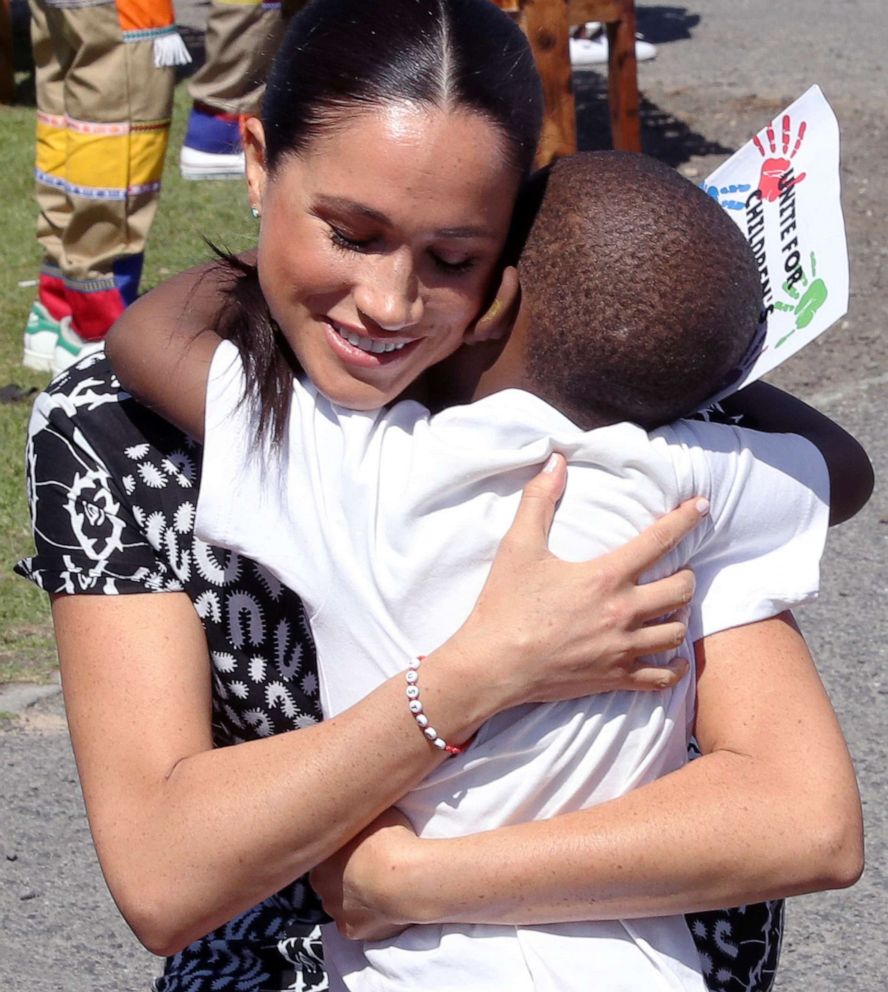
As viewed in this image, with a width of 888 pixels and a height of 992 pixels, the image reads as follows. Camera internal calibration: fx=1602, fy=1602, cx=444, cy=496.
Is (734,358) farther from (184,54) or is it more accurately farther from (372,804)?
(184,54)

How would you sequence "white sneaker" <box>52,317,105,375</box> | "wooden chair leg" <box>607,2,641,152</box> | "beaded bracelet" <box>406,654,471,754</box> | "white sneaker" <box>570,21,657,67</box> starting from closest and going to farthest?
"beaded bracelet" <box>406,654,471,754</box>, "white sneaker" <box>52,317,105,375</box>, "wooden chair leg" <box>607,2,641,152</box>, "white sneaker" <box>570,21,657,67</box>

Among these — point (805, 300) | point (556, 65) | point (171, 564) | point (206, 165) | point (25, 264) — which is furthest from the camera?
point (206, 165)

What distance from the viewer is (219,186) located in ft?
23.2

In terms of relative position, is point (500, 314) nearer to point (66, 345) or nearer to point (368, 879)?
point (368, 879)

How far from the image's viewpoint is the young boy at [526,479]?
1.59m

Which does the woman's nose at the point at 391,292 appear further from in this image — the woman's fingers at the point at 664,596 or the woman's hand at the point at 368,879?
the woman's hand at the point at 368,879

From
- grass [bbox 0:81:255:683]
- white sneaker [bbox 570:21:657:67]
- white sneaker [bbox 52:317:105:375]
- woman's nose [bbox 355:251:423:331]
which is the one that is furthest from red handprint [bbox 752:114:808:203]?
white sneaker [bbox 570:21:657:67]

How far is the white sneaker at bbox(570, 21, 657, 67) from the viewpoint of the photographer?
31.4ft

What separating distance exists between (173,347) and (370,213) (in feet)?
0.95

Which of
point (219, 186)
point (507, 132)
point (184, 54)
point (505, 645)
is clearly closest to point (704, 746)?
point (505, 645)

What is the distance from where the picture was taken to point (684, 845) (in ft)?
5.18

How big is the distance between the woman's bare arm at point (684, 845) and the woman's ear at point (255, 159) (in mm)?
700

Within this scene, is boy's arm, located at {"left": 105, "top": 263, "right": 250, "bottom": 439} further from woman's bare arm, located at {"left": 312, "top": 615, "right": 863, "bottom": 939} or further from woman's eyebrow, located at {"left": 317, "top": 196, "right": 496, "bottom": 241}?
woman's bare arm, located at {"left": 312, "top": 615, "right": 863, "bottom": 939}

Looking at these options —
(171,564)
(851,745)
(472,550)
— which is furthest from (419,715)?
(851,745)
